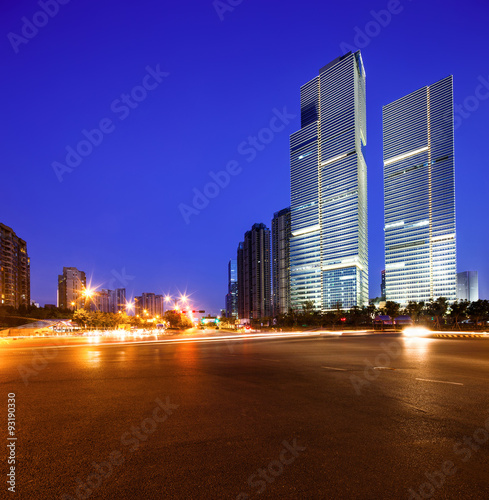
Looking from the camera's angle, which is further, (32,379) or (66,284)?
(66,284)

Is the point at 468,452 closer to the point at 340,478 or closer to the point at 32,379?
the point at 340,478

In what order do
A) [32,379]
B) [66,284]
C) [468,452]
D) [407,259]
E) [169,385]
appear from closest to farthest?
[468,452]
[169,385]
[32,379]
[66,284]
[407,259]

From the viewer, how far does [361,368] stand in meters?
11.8

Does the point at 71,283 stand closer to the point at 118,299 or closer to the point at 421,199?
the point at 118,299

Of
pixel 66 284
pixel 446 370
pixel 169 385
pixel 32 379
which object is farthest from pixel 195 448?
pixel 66 284

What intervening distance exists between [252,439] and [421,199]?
191 m

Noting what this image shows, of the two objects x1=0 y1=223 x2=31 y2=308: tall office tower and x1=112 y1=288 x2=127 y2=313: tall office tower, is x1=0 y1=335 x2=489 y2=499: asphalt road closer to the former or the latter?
x1=0 y1=223 x2=31 y2=308: tall office tower

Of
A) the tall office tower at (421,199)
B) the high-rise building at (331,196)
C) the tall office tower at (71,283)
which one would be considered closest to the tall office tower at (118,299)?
the tall office tower at (71,283)

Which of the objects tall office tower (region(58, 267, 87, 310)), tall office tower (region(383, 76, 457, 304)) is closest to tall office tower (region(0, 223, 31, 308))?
tall office tower (region(58, 267, 87, 310))

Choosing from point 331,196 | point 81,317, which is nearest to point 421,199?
point 331,196

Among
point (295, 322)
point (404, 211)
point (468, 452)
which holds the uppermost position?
point (404, 211)

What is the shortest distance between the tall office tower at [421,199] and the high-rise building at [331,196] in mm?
15487

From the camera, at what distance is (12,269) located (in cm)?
10375

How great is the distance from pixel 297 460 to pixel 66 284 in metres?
168
